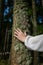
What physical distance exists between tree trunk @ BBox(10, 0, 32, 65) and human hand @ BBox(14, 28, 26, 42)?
56mm

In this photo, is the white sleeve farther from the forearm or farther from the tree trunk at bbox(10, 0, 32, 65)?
the tree trunk at bbox(10, 0, 32, 65)

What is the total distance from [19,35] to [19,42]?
0.32 feet

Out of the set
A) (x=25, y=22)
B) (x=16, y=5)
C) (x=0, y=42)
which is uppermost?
(x=16, y=5)

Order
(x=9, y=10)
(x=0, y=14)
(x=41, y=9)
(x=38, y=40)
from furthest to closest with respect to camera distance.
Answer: (x=9, y=10)
(x=0, y=14)
(x=41, y=9)
(x=38, y=40)

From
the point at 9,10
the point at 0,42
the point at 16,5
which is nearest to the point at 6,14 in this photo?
the point at 9,10

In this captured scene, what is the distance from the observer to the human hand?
7.58 feet

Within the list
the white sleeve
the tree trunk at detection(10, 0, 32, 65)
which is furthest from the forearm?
the tree trunk at detection(10, 0, 32, 65)

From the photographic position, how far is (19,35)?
7.68ft

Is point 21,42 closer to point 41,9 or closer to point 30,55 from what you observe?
point 30,55

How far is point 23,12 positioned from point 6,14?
241cm

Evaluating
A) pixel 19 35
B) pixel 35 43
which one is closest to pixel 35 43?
pixel 35 43

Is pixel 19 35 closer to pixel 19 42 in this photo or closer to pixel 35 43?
pixel 19 42

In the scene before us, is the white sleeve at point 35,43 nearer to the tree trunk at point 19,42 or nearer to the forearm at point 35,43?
the forearm at point 35,43

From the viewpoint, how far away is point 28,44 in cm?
221
